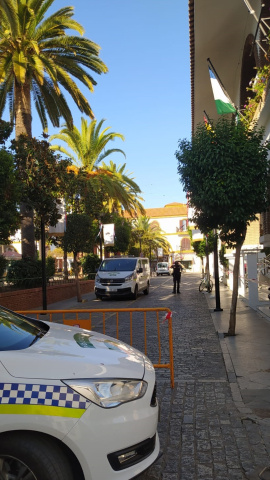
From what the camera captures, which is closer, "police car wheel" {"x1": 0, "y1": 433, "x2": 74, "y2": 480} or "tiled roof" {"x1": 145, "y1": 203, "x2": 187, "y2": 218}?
"police car wheel" {"x1": 0, "y1": 433, "x2": 74, "y2": 480}

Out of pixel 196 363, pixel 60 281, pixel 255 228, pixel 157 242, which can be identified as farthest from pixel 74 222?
pixel 157 242

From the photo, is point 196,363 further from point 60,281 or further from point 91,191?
point 91,191

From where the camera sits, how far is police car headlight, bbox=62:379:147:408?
2752 millimetres

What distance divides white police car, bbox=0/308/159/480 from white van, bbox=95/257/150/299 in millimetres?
16648

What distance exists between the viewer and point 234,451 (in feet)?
12.7

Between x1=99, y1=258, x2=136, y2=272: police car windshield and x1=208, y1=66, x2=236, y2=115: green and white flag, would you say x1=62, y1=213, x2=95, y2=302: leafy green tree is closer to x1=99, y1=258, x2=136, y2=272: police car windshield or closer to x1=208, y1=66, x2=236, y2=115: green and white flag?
x1=99, y1=258, x2=136, y2=272: police car windshield

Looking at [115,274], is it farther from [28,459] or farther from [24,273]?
[28,459]

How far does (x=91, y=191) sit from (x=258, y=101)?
14.6m

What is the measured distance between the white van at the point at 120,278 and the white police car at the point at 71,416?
1665 cm

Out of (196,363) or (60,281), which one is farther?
(60,281)

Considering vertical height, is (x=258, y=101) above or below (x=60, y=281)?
above

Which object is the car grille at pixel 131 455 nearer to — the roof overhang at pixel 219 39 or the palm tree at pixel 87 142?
the roof overhang at pixel 219 39

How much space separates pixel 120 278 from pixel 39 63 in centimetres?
942

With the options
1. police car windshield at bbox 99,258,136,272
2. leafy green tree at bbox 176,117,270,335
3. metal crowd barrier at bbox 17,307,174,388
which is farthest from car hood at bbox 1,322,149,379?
police car windshield at bbox 99,258,136,272
